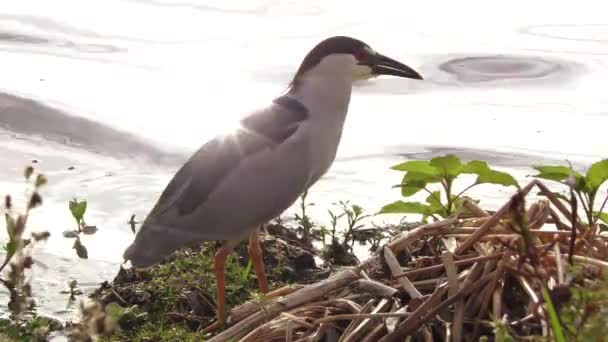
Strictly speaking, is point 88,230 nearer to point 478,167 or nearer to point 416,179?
point 416,179

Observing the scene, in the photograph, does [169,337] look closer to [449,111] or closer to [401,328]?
[401,328]

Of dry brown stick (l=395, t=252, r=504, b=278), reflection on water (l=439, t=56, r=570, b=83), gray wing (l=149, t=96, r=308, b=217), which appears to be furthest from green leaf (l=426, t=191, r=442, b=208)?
reflection on water (l=439, t=56, r=570, b=83)

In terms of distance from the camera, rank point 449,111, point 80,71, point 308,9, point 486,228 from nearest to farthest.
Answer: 1. point 486,228
2. point 449,111
3. point 80,71
4. point 308,9

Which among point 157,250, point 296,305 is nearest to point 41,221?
point 157,250

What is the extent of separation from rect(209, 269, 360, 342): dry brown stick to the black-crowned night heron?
72 cm

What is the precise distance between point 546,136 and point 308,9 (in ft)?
10.3

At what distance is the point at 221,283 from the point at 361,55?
1.36 meters

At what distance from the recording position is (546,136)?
765cm

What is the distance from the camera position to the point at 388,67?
588cm

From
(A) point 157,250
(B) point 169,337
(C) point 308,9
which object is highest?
(C) point 308,9

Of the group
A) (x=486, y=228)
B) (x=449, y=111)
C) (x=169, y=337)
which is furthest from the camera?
(x=449, y=111)

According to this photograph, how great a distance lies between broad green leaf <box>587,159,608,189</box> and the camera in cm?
457

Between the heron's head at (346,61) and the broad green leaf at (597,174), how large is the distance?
4.88 ft

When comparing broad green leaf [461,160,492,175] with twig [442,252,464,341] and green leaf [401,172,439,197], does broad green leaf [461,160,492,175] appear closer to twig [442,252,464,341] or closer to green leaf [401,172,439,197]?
green leaf [401,172,439,197]
